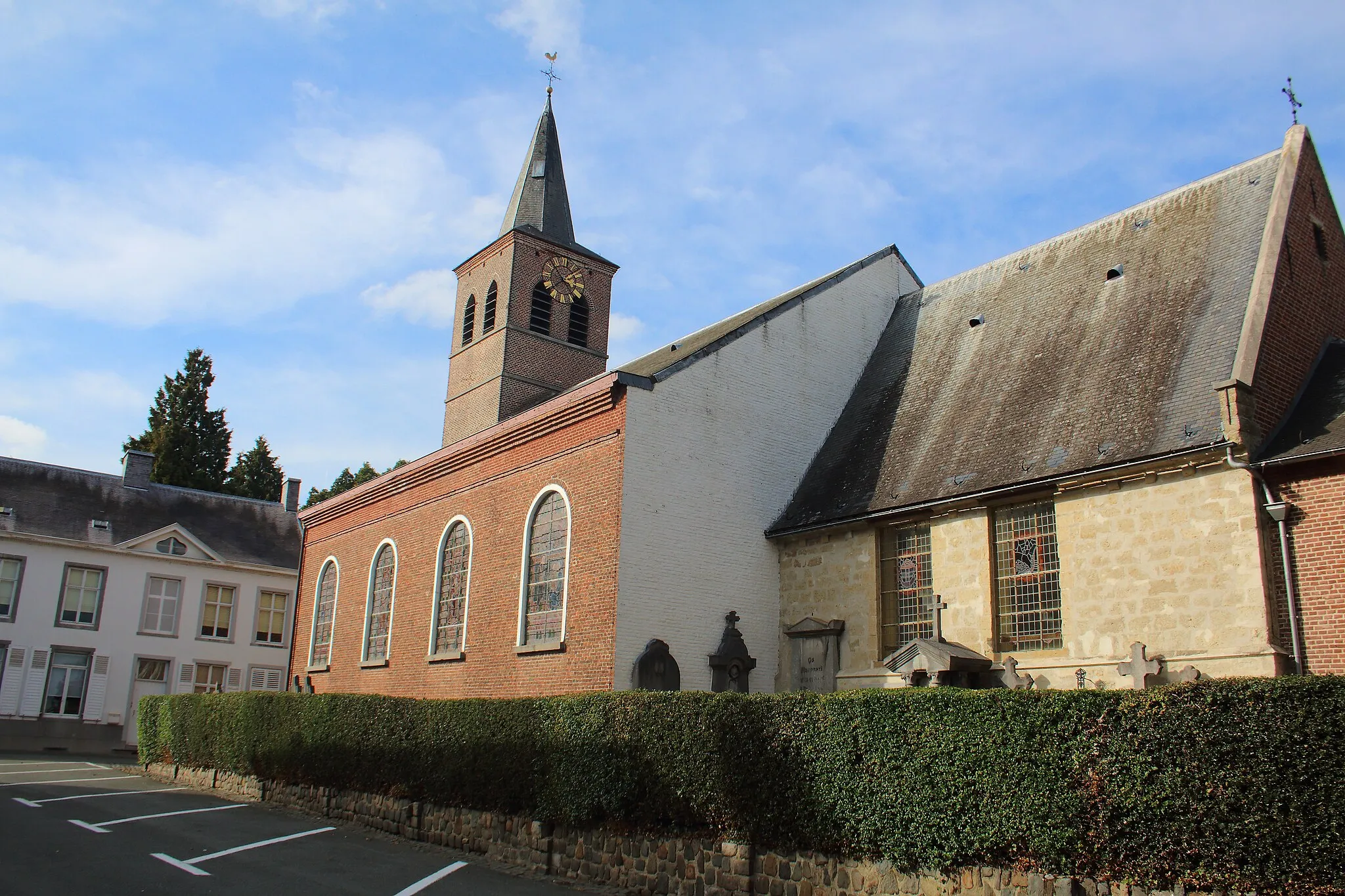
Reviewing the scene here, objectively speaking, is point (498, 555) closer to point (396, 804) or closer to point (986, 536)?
point (396, 804)

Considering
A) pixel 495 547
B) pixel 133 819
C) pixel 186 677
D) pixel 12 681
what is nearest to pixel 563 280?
pixel 495 547

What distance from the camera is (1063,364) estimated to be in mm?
15469

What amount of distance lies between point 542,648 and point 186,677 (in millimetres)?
24546

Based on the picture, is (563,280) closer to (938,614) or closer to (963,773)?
(938,614)

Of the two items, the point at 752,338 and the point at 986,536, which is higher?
the point at 752,338

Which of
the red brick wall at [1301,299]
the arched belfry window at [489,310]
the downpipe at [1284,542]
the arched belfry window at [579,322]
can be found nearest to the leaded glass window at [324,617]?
the arched belfry window at [489,310]

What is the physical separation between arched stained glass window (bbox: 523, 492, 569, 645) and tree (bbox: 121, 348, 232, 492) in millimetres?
36352

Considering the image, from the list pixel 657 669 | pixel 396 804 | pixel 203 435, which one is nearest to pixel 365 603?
pixel 396 804

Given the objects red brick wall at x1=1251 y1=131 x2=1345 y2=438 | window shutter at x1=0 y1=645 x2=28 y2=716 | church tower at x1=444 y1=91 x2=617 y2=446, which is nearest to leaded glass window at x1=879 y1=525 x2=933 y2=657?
red brick wall at x1=1251 y1=131 x2=1345 y2=438

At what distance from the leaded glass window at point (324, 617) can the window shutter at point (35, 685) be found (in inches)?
509

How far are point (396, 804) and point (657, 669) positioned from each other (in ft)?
14.1

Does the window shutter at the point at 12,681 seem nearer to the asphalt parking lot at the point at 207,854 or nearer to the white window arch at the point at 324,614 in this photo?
the white window arch at the point at 324,614

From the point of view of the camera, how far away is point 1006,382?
1616cm

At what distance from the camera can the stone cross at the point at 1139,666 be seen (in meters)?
11.8
